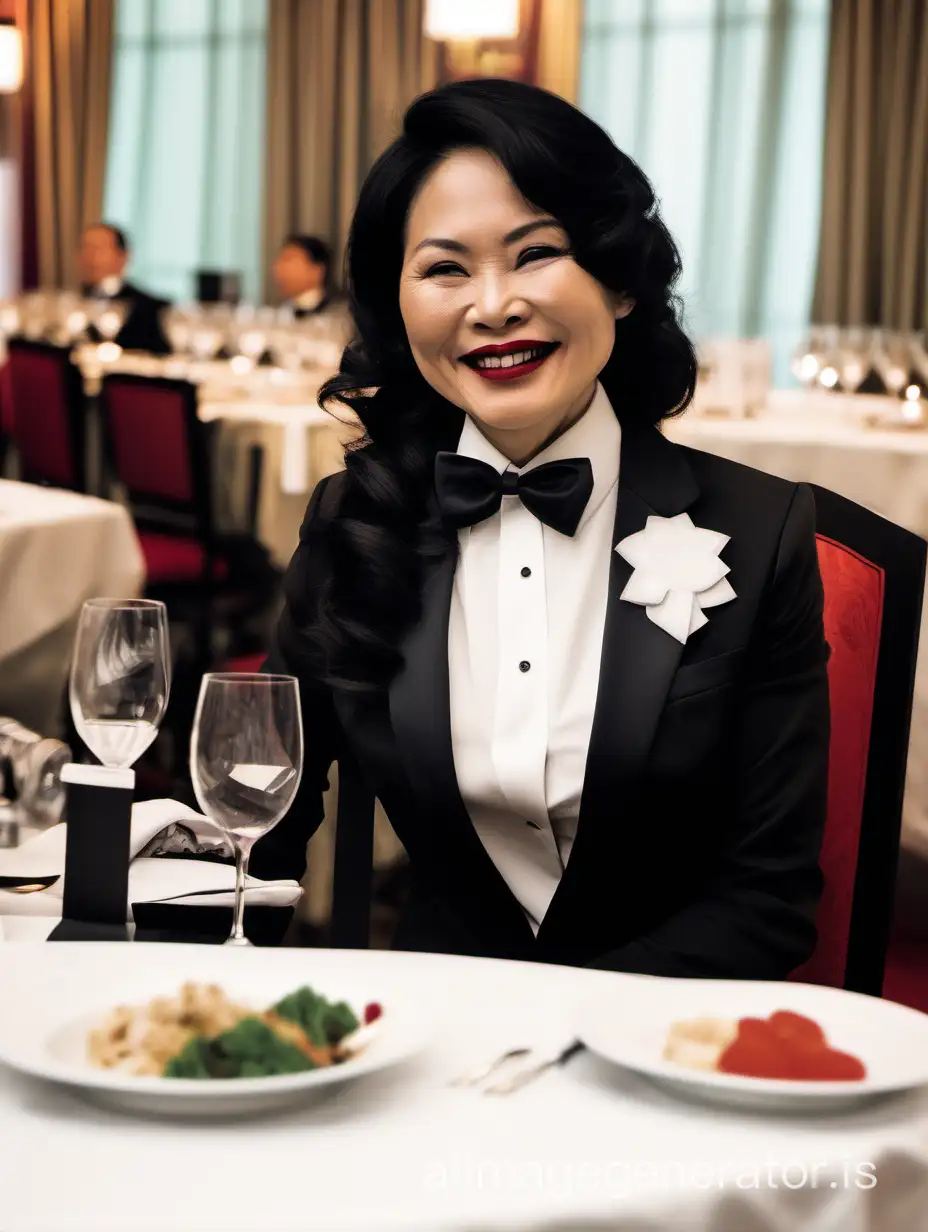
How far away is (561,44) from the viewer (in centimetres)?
829

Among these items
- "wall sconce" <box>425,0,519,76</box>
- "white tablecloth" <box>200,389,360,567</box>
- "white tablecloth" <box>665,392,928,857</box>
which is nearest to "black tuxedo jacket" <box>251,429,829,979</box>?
"white tablecloth" <box>665,392,928,857</box>

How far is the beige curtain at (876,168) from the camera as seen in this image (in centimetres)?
737

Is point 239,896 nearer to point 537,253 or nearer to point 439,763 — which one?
point 439,763

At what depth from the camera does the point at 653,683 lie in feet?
4.82

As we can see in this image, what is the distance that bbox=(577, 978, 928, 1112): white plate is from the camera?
0.86m

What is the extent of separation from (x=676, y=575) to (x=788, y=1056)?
26.7 inches

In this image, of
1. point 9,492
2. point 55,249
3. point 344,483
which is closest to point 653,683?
point 344,483

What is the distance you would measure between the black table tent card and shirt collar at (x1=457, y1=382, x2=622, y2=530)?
603 millimetres

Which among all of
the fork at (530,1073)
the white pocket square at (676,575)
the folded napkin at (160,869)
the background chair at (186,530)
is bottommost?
the background chair at (186,530)

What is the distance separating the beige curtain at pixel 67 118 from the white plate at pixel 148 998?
980 centimetres

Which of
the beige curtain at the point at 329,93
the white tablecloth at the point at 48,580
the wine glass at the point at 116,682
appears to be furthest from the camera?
the beige curtain at the point at 329,93

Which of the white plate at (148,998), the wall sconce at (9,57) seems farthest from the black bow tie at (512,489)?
the wall sconce at (9,57)

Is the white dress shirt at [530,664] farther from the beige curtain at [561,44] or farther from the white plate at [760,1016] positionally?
the beige curtain at [561,44]

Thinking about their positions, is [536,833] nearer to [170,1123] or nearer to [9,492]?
[170,1123]
